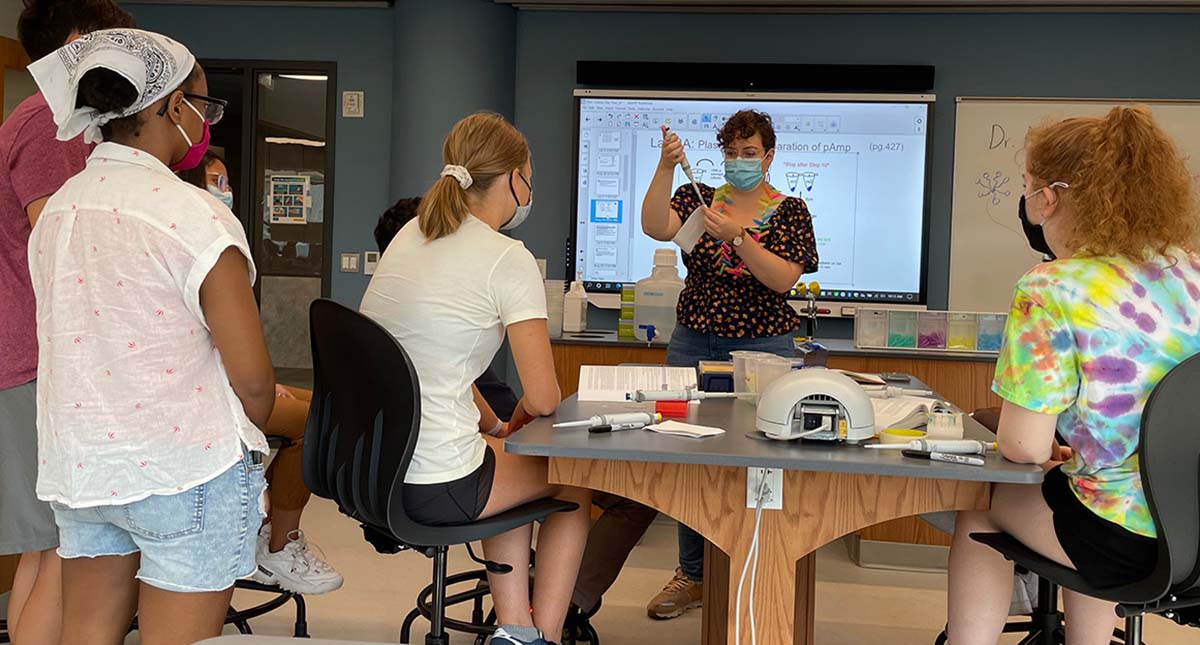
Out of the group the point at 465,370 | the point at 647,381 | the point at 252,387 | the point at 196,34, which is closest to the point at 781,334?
the point at 647,381

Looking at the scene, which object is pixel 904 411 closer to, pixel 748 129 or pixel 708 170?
pixel 748 129

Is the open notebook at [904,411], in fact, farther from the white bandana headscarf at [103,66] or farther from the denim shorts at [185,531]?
the white bandana headscarf at [103,66]

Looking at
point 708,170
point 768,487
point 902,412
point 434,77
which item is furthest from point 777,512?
point 434,77

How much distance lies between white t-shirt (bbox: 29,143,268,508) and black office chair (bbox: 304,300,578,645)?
41cm

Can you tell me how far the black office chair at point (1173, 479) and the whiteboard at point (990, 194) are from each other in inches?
140

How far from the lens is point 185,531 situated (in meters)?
1.51

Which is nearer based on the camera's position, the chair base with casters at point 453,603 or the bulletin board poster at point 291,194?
the chair base with casters at point 453,603

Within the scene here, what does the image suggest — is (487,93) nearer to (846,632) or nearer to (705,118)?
(705,118)

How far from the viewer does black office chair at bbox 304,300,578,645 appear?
189 cm

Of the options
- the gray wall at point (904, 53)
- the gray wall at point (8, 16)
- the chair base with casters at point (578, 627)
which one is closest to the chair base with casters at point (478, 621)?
the chair base with casters at point (578, 627)

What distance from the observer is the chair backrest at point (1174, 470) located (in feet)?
5.40

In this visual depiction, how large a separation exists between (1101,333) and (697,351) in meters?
1.51

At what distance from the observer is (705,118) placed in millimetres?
5234

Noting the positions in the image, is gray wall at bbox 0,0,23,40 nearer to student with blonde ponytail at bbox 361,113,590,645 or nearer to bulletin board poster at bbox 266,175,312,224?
bulletin board poster at bbox 266,175,312,224
